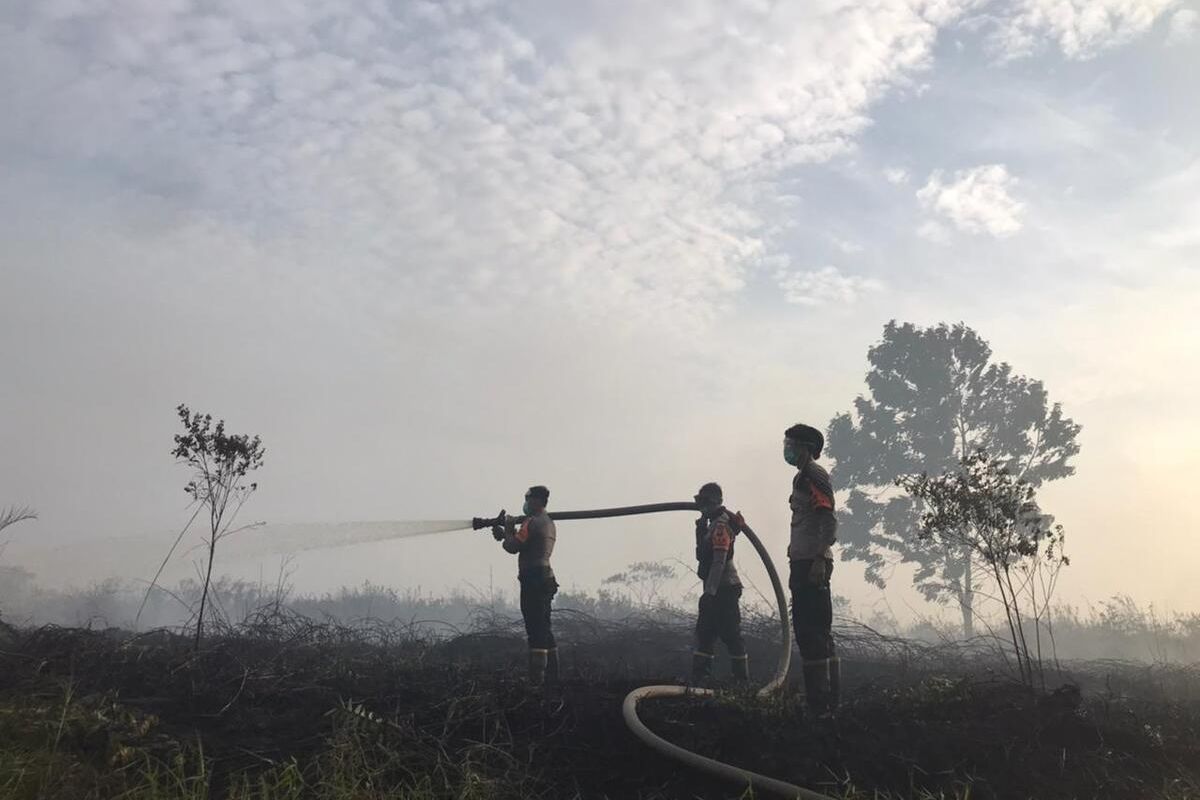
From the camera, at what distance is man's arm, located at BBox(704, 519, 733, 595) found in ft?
28.8

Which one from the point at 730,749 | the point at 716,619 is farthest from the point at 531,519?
the point at 730,749

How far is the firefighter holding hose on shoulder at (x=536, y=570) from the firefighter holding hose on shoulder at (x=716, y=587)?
162 cm

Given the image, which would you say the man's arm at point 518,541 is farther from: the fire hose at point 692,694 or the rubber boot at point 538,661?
the rubber boot at point 538,661

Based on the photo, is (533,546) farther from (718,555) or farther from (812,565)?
(812,565)

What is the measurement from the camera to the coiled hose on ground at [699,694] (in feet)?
13.3

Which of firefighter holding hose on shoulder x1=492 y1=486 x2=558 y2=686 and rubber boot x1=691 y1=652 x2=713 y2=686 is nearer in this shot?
rubber boot x1=691 y1=652 x2=713 y2=686

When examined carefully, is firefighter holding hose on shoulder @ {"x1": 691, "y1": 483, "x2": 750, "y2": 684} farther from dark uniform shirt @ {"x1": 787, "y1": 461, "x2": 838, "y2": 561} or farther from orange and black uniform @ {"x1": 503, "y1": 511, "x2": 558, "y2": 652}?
dark uniform shirt @ {"x1": 787, "y1": 461, "x2": 838, "y2": 561}

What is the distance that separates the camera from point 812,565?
21.8 ft

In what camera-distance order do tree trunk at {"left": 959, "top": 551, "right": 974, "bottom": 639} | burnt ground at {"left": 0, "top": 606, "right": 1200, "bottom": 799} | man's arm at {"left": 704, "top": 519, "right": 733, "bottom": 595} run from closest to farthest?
1. burnt ground at {"left": 0, "top": 606, "right": 1200, "bottom": 799}
2. man's arm at {"left": 704, "top": 519, "right": 733, "bottom": 595}
3. tree trunk at {"left": 959, "top": 551, "right": 974, "bottom": 639}

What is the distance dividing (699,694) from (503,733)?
1.91m

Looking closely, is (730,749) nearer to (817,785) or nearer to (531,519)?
Answer: (817,785)

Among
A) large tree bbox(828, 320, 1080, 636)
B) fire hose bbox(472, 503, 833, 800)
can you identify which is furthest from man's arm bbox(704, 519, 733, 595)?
large tree bbox(828, 320, 1080, 636)

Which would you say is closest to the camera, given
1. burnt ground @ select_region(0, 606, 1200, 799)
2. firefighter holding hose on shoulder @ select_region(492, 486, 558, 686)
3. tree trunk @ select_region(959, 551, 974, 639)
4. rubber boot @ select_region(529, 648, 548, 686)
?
burnt ground @ select_region(0, 606, 1200, 799)

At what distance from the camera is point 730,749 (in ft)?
16.3
